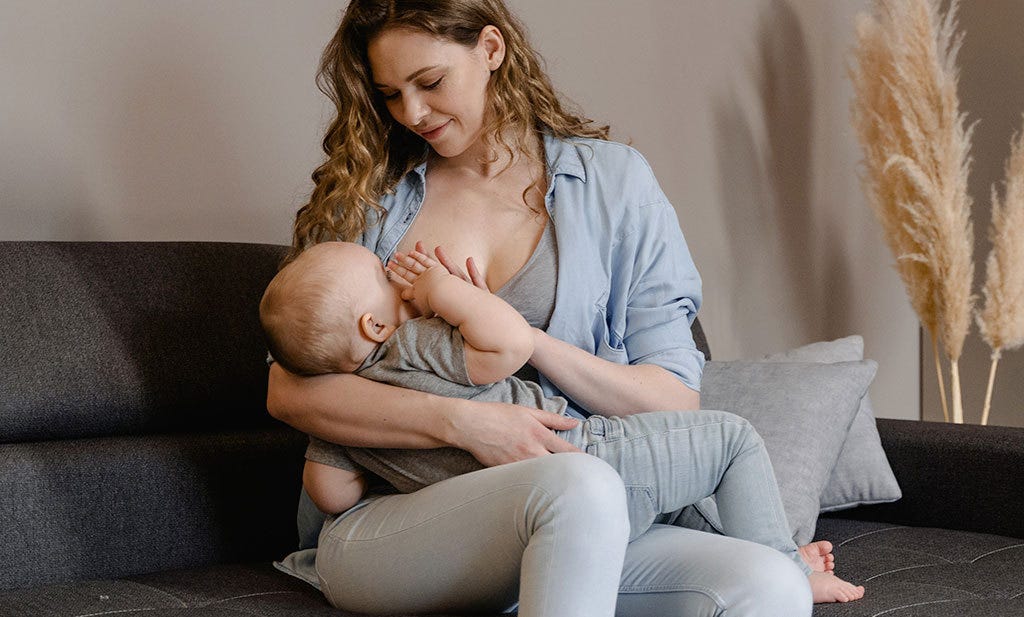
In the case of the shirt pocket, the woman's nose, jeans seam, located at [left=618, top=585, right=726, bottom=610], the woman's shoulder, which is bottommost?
jeans seam, located at [left=618, top=585, right=726, bottom=610]

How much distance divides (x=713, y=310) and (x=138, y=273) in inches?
72.3

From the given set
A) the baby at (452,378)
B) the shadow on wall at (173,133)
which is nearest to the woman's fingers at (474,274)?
the baby at (452,378)

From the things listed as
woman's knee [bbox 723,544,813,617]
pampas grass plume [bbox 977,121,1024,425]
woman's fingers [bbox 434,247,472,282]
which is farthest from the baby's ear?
pampas grass plume [bbox 977,121,1024,425]

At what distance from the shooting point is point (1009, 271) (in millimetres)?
3227

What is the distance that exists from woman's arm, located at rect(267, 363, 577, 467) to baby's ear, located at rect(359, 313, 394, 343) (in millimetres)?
66

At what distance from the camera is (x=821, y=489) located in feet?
6.87

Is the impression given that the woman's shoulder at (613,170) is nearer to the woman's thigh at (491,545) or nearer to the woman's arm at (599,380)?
the woman's arm at (599,380)

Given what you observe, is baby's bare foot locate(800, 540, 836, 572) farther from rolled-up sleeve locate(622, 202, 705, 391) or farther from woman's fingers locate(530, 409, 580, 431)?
woman's fingers locate(530, 409, 580, 431)

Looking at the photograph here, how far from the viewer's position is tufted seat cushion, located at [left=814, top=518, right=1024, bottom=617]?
164 centimetres

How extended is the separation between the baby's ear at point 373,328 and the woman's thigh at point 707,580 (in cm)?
45

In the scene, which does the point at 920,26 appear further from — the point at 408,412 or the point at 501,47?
the point at 408,412

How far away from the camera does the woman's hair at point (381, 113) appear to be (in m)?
1.77

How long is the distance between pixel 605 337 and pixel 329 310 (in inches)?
19.1

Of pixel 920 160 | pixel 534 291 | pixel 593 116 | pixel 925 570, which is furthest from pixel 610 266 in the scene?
pixel 920 160
